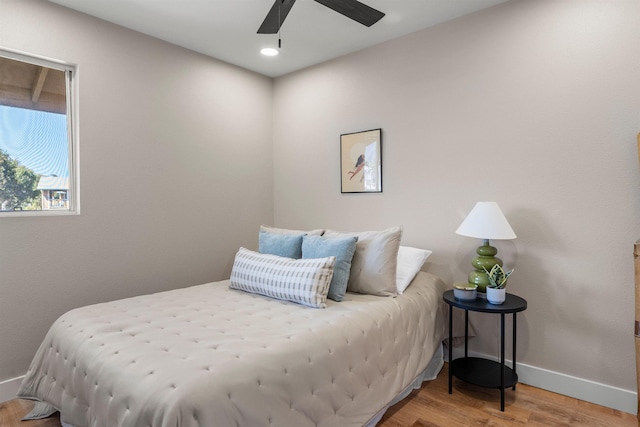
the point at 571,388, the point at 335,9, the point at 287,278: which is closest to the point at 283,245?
the point at 287,278

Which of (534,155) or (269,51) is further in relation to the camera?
(269,51)

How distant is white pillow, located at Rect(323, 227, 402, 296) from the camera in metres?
2.42

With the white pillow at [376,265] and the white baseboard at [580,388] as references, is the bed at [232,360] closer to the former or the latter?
the white pillow at [376,265]

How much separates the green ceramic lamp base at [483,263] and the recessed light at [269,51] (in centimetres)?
234

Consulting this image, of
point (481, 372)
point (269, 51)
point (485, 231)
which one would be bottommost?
point (481, 372)

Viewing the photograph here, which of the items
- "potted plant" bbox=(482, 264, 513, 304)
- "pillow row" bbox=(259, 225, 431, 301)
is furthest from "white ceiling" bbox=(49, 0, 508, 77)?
"potted plant" bbox=(482, 264, 513, 304)

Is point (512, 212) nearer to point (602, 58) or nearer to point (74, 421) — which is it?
point (602, 58)

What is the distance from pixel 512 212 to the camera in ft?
8.21

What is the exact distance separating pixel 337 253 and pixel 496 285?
1.01 meters

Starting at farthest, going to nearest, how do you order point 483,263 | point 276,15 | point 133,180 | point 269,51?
point 269,51 < point 133,180 < point 483,263 < point 276,15

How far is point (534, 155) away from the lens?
242 centimetres

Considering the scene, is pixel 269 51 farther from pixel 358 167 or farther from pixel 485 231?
pixel 485 231

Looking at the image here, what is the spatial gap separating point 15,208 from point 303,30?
2.38 m

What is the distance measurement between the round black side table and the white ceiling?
2006 millimetres
